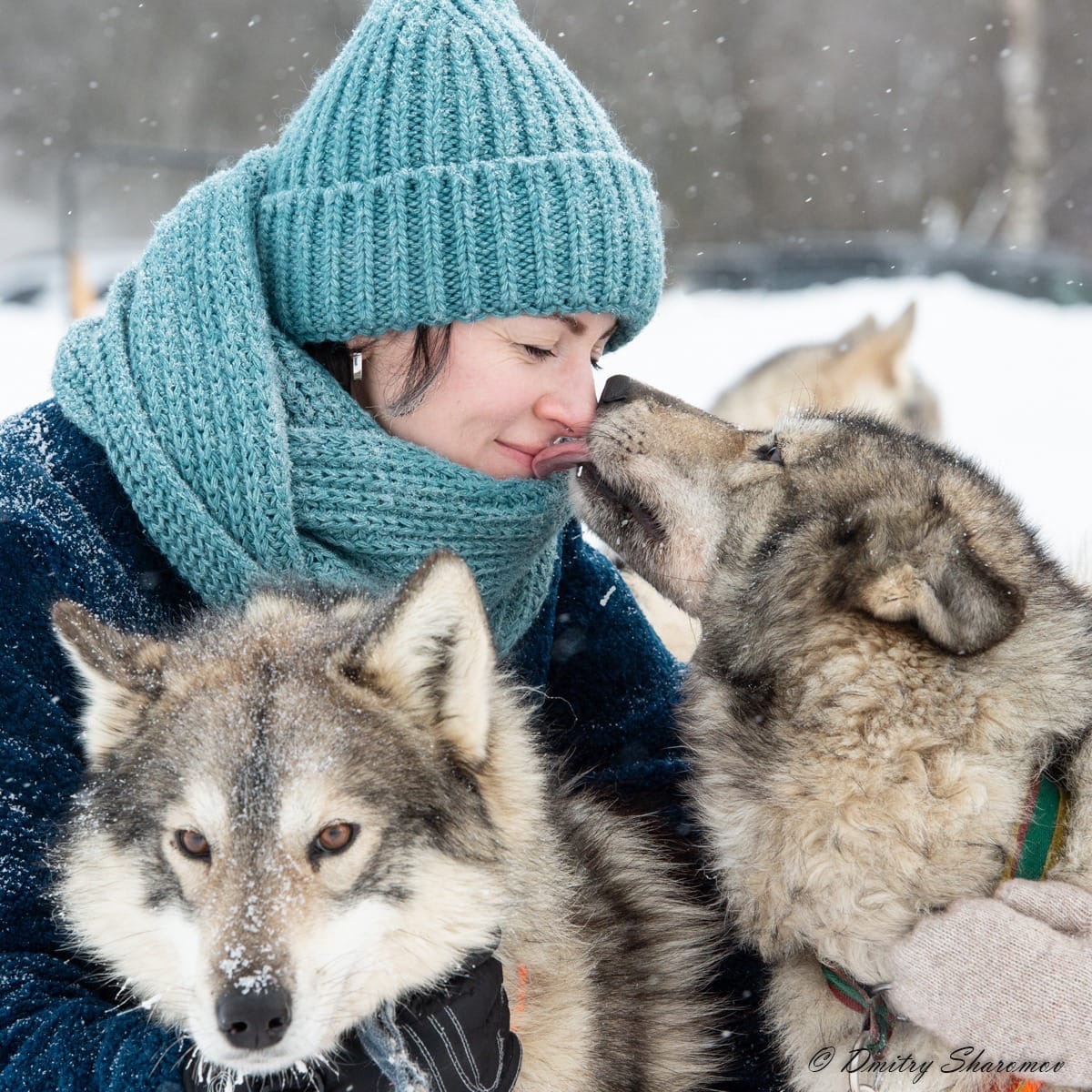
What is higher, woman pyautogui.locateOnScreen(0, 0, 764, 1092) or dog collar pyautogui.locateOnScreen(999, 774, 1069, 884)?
woman pyautogui.locateOnScreen(0, 0, 764, 1092)

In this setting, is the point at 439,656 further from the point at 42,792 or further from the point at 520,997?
the point at 42,792

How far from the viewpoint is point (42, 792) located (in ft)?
6.09

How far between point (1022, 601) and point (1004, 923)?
48cm

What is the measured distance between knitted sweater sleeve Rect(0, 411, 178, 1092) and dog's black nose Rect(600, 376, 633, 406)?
100 cm

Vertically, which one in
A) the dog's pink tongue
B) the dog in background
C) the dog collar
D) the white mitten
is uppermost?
the dog's pink tongue

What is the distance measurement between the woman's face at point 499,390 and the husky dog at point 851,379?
2.87 metres

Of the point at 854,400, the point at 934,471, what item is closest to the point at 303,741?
the point at 934,471

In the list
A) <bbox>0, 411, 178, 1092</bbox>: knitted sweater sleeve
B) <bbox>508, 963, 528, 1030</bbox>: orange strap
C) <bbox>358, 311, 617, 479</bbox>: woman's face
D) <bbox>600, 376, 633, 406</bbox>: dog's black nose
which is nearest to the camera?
<bbox>0, 411, 178, 1092</bbox>: knitted sweater sleeve

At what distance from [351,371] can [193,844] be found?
1.15 metres

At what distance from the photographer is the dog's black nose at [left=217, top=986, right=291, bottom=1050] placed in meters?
1.42

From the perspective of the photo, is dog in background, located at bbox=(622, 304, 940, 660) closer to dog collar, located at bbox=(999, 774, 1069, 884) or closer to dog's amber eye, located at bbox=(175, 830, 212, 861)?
dog collar, located at bbox=(999, 774, 1069, 884)

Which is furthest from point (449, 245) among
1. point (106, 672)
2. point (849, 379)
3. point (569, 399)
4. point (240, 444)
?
point (849, 379)

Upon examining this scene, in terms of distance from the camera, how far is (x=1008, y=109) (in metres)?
12.8

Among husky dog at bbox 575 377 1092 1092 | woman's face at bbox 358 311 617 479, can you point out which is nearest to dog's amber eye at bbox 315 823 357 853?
husky dog at bbox 575 377 1092 1092
